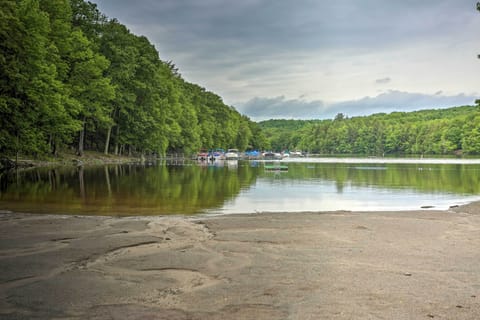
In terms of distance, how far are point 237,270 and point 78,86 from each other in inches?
2082

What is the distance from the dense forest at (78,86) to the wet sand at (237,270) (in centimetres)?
2910

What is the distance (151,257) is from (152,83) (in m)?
71.4

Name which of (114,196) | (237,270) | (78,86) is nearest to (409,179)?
(114,196)

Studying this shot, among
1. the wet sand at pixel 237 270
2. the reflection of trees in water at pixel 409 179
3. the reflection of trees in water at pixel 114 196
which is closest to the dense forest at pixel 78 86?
the reflection of trees in water at pixel 114 196

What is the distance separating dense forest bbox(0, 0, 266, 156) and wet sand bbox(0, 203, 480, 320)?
29103 millimetres

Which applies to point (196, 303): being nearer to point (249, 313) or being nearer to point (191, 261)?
point (249, 313)

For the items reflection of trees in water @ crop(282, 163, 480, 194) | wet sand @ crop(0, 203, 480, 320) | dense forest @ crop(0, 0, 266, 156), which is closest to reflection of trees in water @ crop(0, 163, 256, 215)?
wet sand @ crop(0, 203, 480, 320)

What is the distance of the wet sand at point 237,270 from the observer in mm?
6867

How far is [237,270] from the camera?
912 centimetres

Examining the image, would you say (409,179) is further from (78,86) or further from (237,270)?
(78,86)

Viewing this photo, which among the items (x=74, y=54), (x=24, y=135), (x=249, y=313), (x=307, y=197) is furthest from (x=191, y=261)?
→ (x=74, y=54)

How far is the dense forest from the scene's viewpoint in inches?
1604

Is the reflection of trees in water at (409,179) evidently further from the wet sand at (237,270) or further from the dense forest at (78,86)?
the dense forest at (78,86)

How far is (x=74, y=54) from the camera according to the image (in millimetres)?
55969
